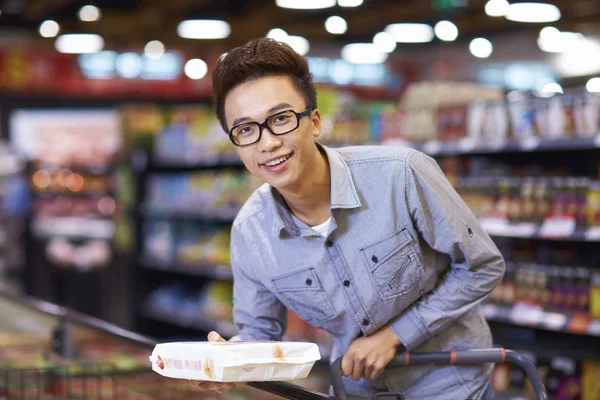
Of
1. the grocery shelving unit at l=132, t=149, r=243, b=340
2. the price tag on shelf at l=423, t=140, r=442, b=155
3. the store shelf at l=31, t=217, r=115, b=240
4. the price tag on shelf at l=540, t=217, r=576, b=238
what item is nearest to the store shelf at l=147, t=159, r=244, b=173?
the grocery shelving unit at l=132, t=149, r=243, b=340

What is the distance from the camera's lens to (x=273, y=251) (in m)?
2.17

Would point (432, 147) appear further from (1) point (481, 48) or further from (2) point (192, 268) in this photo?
(1) point (481, 48)

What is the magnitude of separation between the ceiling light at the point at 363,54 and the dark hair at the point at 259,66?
11.9 meters

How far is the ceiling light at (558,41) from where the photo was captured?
12.1 metres

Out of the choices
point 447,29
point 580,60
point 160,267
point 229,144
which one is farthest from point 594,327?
point 580,60

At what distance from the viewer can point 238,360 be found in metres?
1.70

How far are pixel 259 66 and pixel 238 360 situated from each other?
0.70 metres

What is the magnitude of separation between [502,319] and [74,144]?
907cm

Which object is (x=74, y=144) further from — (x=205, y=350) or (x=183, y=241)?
(x=205, y=350)

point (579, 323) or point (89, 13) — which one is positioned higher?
point (89, 13)

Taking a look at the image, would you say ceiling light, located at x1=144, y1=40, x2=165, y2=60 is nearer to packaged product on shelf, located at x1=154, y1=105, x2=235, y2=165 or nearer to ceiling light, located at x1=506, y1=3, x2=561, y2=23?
packaged product on shelf, located at x1=154, y1=105, x2=235, y2=165

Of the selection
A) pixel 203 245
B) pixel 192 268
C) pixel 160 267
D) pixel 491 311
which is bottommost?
pixel 160 267

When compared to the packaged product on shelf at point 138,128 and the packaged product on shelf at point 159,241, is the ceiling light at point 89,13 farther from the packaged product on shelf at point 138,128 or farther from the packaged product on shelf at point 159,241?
the packaged product on shelf at point 159,241

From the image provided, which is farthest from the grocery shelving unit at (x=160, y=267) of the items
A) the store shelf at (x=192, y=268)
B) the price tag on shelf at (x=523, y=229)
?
the price tag on shelf at (x=523, y=229)
